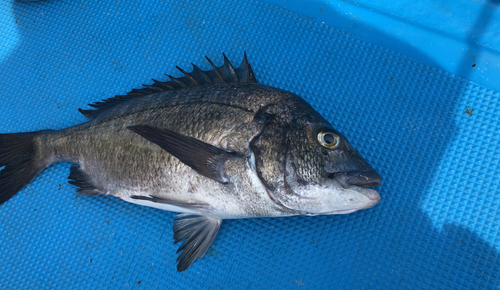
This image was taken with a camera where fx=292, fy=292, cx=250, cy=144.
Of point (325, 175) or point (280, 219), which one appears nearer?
point (325, 175)

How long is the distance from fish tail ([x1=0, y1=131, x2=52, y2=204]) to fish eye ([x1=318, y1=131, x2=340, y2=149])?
1.74 meters

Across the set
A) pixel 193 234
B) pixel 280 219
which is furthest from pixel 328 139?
pixel 193 234

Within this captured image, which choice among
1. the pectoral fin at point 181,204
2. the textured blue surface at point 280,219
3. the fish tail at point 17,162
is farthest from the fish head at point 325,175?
the fish tail at point 17,162

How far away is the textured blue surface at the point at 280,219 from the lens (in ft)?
5.53

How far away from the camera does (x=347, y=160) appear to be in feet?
4.11

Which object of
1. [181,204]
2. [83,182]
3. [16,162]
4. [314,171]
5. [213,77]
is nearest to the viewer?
[314,171]

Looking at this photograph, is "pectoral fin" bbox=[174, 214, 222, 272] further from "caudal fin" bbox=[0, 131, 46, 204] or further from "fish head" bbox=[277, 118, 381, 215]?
"caudal fin" bbox=[0, 131, 46, 204]

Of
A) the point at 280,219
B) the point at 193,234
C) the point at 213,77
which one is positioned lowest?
the point at 193,234

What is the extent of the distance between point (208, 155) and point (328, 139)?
21.1 inches

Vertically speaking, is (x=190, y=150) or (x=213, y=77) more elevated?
(x=213, y=77)

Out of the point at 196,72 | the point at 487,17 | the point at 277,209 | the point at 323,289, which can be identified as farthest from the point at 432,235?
the point at 196,72

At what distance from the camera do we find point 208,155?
1314 millimetres

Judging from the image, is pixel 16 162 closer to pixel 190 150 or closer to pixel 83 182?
pixel 83 182

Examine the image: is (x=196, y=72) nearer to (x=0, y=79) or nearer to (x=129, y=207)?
(x=129, y=207)
